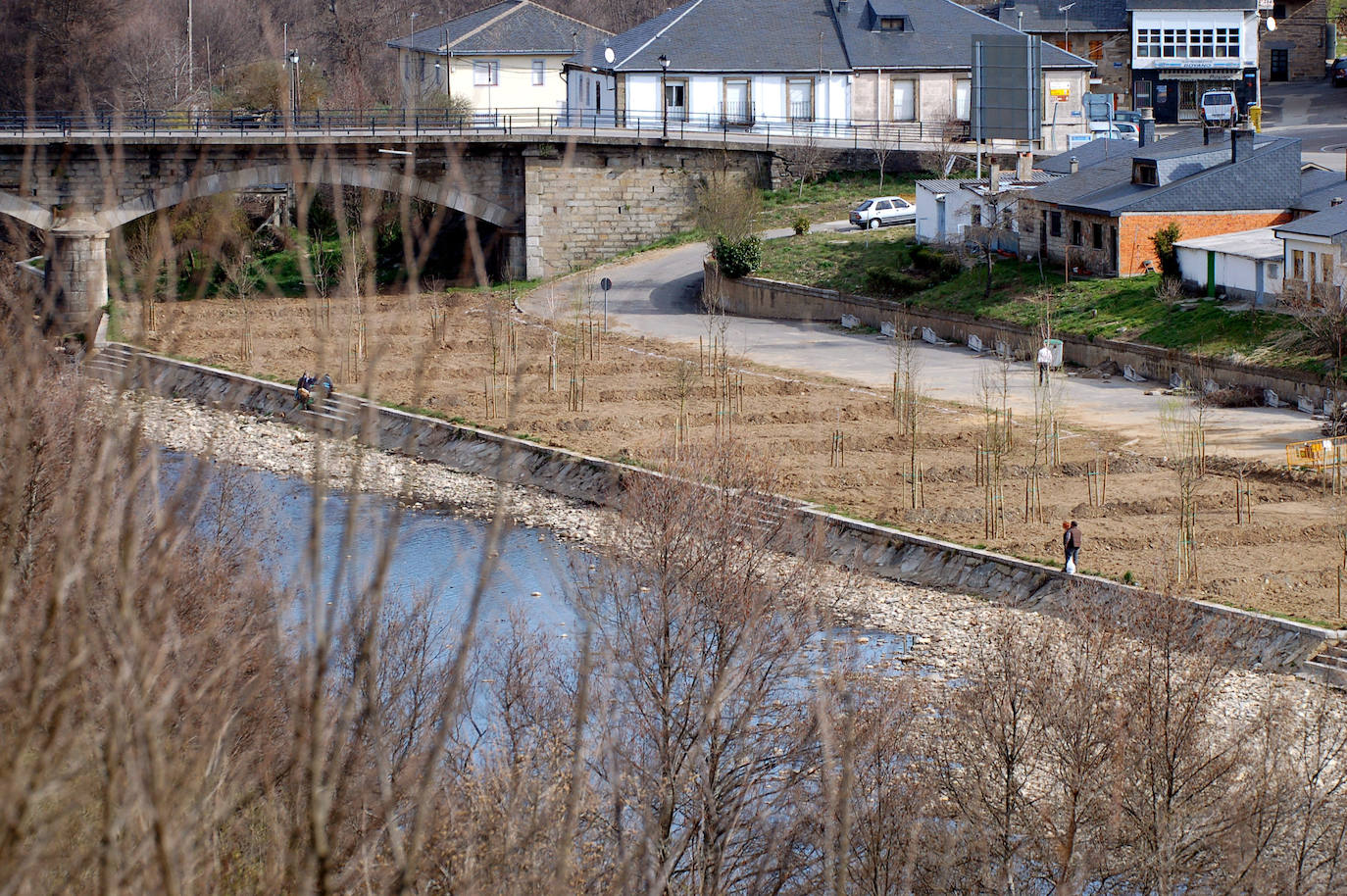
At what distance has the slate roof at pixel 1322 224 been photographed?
33.8 meters

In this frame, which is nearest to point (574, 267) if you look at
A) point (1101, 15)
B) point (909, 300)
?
point (909, 300)

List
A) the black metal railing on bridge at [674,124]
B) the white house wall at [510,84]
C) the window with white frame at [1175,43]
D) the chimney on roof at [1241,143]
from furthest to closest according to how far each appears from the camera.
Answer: the white house wall at [510,84]
the window with white frame at [1175,43]
the black metal railing on bridge at [674,124]
the chimney on roof at [1241,143]

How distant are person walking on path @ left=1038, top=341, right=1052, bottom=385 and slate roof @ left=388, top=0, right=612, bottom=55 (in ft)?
108

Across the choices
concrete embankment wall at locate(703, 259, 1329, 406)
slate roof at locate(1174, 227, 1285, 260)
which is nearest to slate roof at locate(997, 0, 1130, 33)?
concrete embankment wall at locate(703, 259, 1329, 406)

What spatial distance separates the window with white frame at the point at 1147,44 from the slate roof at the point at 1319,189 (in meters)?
21.7

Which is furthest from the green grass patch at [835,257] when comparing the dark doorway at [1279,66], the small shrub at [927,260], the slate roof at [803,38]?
the dark doorway at [1279,66]

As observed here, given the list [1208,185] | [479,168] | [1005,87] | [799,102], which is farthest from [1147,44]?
[479,168]

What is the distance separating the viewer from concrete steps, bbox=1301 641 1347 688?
777 inches

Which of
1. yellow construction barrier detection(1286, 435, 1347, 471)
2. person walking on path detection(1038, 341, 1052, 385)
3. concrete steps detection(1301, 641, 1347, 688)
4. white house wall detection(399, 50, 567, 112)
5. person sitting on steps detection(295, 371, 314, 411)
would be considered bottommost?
concrete steps detection(1301, 641, 1347, 688)

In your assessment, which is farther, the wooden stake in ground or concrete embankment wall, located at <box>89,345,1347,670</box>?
the wooden stake in ground

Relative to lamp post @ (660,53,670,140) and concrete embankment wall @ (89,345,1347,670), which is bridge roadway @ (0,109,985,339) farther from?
concrete embankment wall @ (89,345,1347,670)

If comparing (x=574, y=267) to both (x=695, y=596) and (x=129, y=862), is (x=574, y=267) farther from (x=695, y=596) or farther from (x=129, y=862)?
(x=129, y=862)

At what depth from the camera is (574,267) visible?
165 feet

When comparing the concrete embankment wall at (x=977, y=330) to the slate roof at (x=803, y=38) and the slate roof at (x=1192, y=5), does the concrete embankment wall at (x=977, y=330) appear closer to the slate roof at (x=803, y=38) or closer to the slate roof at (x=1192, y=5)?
the slate roof at (x=803, y=38)
